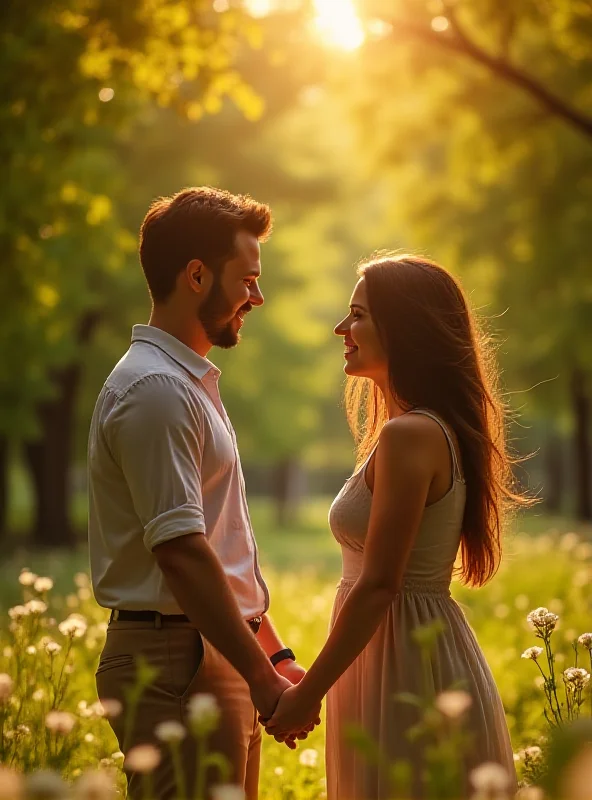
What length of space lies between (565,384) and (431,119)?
14276 mm

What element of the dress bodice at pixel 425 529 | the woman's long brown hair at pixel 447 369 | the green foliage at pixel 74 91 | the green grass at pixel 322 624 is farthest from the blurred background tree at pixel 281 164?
the green grass at pixel 322 624

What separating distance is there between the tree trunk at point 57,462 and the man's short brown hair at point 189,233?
60.9 feet

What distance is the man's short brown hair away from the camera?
3.52m

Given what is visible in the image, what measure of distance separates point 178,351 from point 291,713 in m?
1.24

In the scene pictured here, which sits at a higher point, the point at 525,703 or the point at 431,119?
the point at 431,119

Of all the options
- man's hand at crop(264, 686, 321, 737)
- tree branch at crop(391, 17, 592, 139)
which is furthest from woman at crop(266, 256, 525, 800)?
tree branch at crop(391, 17, 592, 139)

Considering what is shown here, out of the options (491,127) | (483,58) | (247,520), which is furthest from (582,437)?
(247,520)

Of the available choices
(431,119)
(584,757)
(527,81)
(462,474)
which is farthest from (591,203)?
(584,757)

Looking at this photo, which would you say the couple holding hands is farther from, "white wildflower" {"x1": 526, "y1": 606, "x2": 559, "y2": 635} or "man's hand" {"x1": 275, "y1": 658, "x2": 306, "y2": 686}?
"white wildflower" {"x1": 526, "y1": 606, "x2": 559, "y2": 635}

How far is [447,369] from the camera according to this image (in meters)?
3.57

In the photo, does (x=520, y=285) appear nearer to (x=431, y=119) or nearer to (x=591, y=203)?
(x=591, y=203)

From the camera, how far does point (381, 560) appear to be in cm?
330

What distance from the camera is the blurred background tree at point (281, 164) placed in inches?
358

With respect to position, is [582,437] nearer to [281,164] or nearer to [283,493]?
[281,164]
